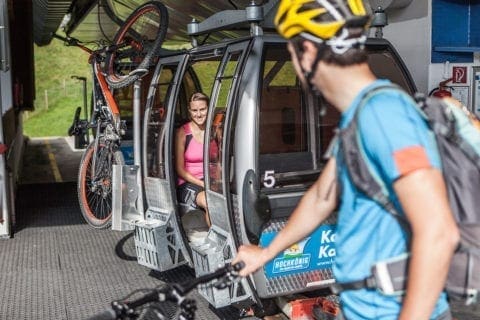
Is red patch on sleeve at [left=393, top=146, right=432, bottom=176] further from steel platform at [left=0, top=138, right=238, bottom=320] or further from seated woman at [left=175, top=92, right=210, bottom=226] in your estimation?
seated woman at [left=175, top=92, right=210, bottom=226]

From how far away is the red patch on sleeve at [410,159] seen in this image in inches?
61.8

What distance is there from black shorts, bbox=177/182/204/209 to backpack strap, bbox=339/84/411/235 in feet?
13.1

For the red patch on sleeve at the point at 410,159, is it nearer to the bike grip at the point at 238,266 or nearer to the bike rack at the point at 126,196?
the bike grip at the point at 238,266

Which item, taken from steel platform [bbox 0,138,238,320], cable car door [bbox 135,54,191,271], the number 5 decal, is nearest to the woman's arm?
cable car door [bbox 135,54,191,271]

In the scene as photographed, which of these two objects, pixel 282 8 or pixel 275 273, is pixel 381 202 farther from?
pixel 275 273

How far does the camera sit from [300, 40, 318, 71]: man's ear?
5.85 ft

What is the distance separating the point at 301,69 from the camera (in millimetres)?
1841

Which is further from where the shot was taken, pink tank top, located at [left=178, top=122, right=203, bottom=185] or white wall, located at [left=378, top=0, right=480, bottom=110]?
white wall, located at [left=378, top=0, right=480, bottom=110]

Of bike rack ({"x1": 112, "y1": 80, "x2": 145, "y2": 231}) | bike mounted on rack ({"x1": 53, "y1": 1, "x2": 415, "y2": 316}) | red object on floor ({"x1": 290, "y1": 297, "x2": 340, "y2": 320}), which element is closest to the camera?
bike mounted on rack ({"x1": 53, "y1": 1, "x2": 415, "y2": 316})

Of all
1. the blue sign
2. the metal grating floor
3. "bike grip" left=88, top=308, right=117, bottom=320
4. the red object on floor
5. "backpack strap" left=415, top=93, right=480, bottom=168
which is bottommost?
the metal grating floor

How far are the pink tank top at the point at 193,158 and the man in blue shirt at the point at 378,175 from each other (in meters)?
3.73

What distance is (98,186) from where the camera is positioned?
698 cm

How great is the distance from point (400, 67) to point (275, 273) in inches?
64.7

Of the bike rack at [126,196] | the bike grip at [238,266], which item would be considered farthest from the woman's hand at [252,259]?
the bike rack at [126,196]
